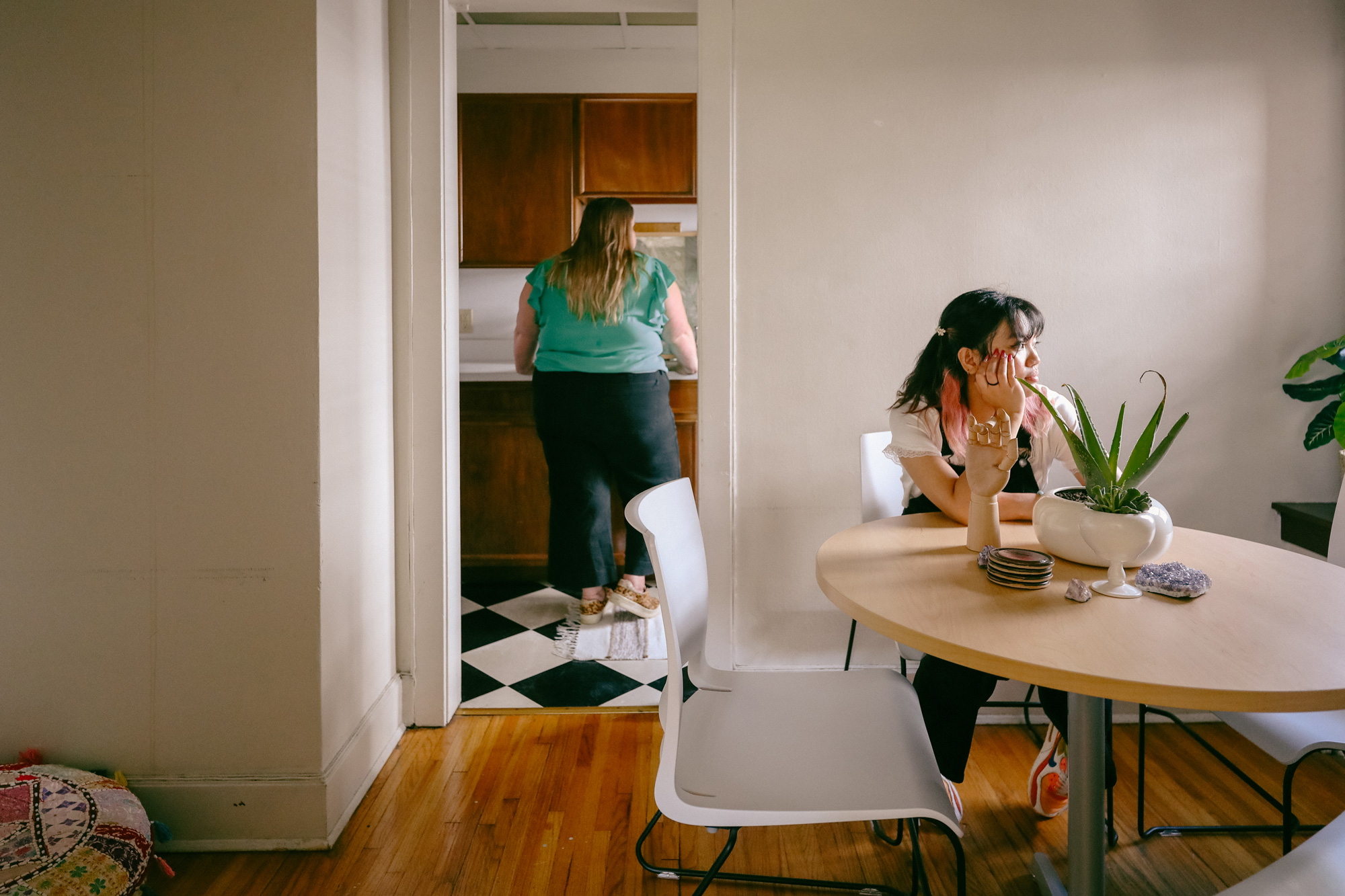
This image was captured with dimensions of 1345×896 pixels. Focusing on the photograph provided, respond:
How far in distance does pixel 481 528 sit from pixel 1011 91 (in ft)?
8.96

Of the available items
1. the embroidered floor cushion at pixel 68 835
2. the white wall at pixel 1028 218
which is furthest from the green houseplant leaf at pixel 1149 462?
the embroidered floor cushion at pixel 68 835

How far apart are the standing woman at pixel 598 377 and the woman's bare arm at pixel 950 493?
1.32 m

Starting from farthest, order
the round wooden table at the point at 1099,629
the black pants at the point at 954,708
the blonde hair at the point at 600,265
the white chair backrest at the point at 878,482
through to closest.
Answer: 1. the blonde hair at the point at 600,265
2. the white chair backrest at the point at 878,482
3. the black pants at the point at 954,708
4. the round wooden table at the point at 1099,629

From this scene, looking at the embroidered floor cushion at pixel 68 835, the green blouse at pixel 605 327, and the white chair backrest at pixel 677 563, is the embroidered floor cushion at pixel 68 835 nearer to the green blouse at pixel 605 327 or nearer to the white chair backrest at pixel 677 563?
the white chair backrest at pixel 677 563

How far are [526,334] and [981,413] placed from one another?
1.76m

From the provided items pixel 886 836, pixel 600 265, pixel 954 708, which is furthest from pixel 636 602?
pixel 954 708

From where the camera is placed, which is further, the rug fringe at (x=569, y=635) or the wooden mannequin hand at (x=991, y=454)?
the rug fringe at (x=569, y=635)

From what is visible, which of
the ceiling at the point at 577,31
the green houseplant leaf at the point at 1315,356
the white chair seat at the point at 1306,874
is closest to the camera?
the white chair seat at the point at 1306,874

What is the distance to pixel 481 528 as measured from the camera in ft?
11.9

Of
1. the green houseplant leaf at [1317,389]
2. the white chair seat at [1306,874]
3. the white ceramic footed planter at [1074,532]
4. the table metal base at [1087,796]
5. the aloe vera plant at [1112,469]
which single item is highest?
the green houseplant leaf at [1317,389]

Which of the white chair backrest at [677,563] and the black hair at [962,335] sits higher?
the black hair at [962,335]

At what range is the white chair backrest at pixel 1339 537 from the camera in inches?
62.4

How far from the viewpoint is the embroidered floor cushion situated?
1.40m

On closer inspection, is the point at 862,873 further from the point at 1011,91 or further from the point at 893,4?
the point at 893,4
